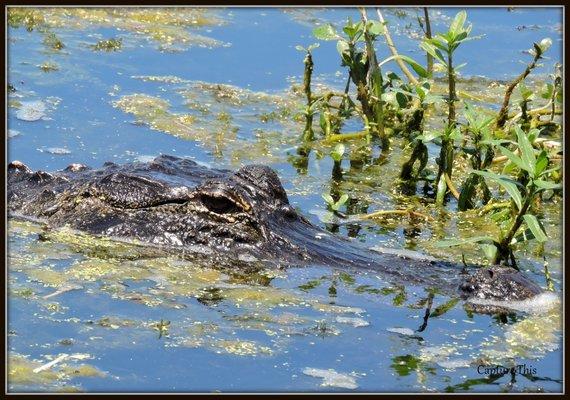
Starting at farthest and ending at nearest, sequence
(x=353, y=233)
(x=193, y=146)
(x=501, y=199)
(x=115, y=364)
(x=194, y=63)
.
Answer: (x=194, y=63) < (x=193, y=146) < (x=501, y=199) < (x=353, y=233) < (x=115, y=364)

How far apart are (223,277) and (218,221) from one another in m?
0.52

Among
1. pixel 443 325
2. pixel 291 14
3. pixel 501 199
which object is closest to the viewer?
pixel 443 325

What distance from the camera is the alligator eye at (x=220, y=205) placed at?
23.5 ft

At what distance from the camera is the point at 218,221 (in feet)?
23.6

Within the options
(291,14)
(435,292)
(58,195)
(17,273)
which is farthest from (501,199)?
(291,14)

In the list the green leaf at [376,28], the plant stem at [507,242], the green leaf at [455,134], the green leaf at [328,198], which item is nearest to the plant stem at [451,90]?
the green leaf at [455,134]

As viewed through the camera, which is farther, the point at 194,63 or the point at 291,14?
the point at 291,14

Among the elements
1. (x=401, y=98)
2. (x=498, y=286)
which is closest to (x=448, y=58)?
(x=401, y=98)

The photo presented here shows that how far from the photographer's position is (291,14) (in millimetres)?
15242

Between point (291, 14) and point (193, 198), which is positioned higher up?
point (291, 14)

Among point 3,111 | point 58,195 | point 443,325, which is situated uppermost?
point 3,111

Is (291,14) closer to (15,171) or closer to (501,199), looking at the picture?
(501,199)

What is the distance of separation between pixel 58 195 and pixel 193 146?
2.90m

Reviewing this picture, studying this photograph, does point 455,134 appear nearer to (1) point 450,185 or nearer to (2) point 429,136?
(2) point 429,136
